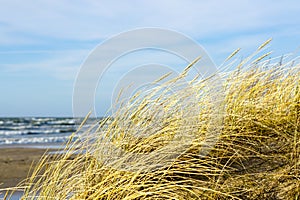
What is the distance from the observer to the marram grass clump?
9.44 feet

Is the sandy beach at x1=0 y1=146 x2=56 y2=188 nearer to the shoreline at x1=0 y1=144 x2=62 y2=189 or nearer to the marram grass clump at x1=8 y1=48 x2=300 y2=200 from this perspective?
the shoreline at x1=0 y1=144 x2=62 y2=189

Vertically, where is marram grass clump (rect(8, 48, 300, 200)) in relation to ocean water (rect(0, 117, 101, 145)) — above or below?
below

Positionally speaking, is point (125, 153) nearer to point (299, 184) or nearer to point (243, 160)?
point (243, 160)

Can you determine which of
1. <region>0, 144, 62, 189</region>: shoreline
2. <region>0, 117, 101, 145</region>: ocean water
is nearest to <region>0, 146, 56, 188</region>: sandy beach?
<region>0, 144, 62, 189</region>: shoreline

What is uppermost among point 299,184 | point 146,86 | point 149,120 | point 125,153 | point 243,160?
point 146,86

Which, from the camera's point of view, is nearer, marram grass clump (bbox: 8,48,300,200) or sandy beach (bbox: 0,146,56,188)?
marram grass clump (bbox: 8,48,300,200)

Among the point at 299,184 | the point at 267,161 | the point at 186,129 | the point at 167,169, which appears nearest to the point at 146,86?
the point at 186,129

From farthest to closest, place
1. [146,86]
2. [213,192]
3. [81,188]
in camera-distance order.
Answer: [146,86], [81,188], [213,192]

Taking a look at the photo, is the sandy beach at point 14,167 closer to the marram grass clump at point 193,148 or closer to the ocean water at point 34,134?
the ocean water at point 34,134

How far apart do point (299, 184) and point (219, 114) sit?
2.47 feet

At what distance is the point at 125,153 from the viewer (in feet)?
10.3

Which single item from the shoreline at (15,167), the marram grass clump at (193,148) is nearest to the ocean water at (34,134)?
the shoreline at (15,167)

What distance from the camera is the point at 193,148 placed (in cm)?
310

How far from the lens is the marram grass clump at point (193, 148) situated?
9.44 feet
